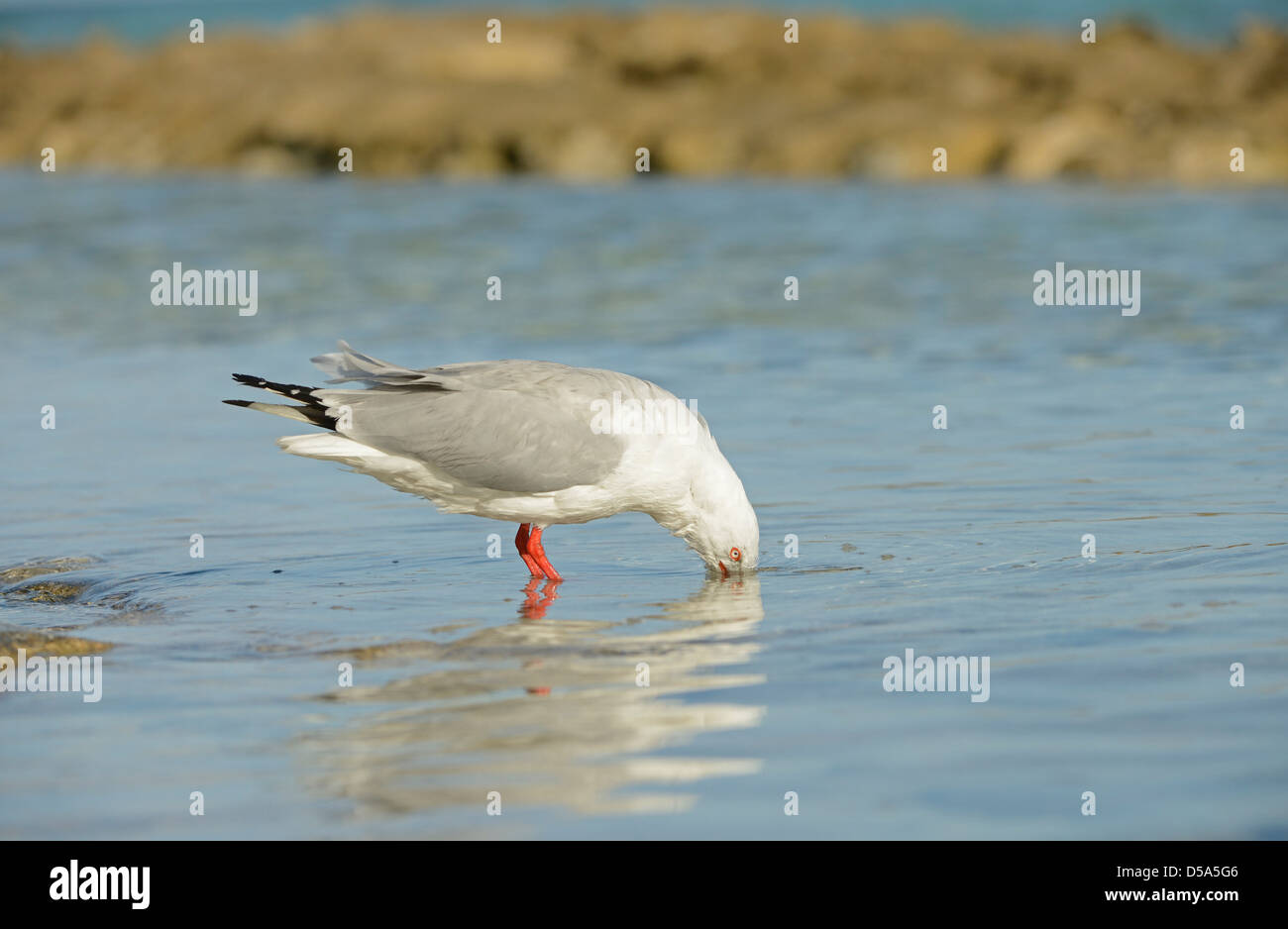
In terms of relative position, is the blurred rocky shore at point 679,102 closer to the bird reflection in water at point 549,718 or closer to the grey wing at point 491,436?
the grey wing at point 491,436

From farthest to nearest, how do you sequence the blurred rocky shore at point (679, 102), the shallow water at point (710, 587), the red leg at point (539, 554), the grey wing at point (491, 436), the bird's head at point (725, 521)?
1. the blurred rocky shore at point (679, 102)
2. the red leg at point (539, 554)
3. the bird's head at point (725, 521)
4. the grey wing at point (491, 436)
5. the shallow water at point (710, 587)

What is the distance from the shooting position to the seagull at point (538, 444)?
796cm

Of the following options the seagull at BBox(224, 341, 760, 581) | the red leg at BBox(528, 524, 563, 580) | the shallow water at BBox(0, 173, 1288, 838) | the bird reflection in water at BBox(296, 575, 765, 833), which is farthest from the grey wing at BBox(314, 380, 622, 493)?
the bird reflection in water at BBox(296, 575, 765, 833)

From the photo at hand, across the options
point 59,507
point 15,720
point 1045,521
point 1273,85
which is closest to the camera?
point 15,720

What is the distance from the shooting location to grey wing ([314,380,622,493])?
7.93 m

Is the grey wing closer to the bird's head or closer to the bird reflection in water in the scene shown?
the bird's head

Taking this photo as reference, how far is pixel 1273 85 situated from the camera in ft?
112

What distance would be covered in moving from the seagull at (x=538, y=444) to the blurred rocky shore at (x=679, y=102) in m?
22.8

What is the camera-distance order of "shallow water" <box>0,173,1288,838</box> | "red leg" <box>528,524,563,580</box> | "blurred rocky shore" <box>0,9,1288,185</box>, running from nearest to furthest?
"shallow water" <box>0,173,1288,838</box>, "red leg" <box>528,524,563,580</box>, "blurred rocky shore" <box>0,9,1288,185</box>

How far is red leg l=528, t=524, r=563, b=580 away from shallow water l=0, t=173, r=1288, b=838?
0.23 meters

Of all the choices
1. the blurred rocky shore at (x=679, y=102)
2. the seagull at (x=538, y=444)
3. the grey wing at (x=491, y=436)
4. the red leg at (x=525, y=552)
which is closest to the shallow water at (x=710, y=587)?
the red leg at (x=525, y=552)
